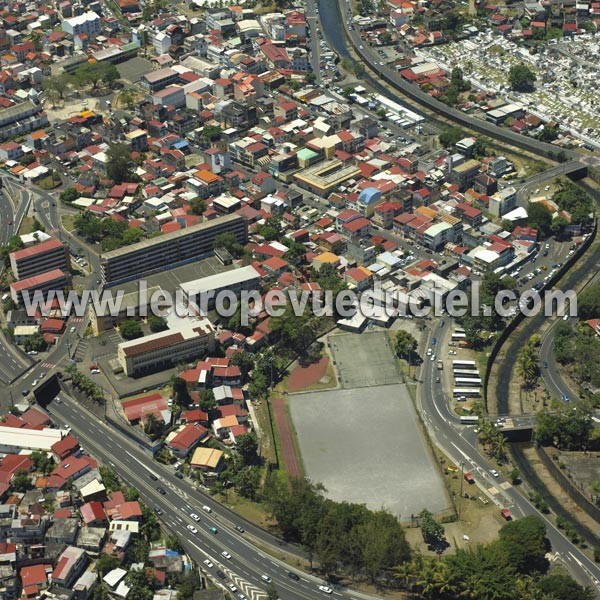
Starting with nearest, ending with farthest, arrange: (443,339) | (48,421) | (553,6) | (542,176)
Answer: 1. (48,421)
2. (443,339)
3. (542,176)
4. (553,6)

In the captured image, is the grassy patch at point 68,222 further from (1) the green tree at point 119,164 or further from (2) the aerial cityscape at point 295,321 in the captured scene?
(1) the green tree at point 119,164

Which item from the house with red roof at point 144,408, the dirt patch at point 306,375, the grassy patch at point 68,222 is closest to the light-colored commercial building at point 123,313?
the house with red roof at point 144,408

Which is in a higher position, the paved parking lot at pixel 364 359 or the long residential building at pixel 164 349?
the long residential building at pixel 164 349

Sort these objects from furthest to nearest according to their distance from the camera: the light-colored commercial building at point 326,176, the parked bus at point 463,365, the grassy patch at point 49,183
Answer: the grassy patch at point 49,183 < the light-colored commercial building at point 326,176 < the parked bus at point 463,365

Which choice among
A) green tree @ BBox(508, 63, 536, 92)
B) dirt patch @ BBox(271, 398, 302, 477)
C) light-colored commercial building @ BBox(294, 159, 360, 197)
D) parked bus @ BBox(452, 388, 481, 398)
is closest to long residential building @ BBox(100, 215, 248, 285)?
light-colored commercial building @ BBox(294, 159, 360, 197)

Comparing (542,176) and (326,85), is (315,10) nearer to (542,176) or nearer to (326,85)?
(326,85)

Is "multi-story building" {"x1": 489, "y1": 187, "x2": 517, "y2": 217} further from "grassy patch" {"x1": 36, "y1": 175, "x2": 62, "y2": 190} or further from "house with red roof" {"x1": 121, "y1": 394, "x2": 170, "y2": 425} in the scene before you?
"grassy patch" {"x1": 36, "y1": 175, "x2": 62, "y2": 190}

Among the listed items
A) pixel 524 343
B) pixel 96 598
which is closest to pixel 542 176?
pixel 524 343
